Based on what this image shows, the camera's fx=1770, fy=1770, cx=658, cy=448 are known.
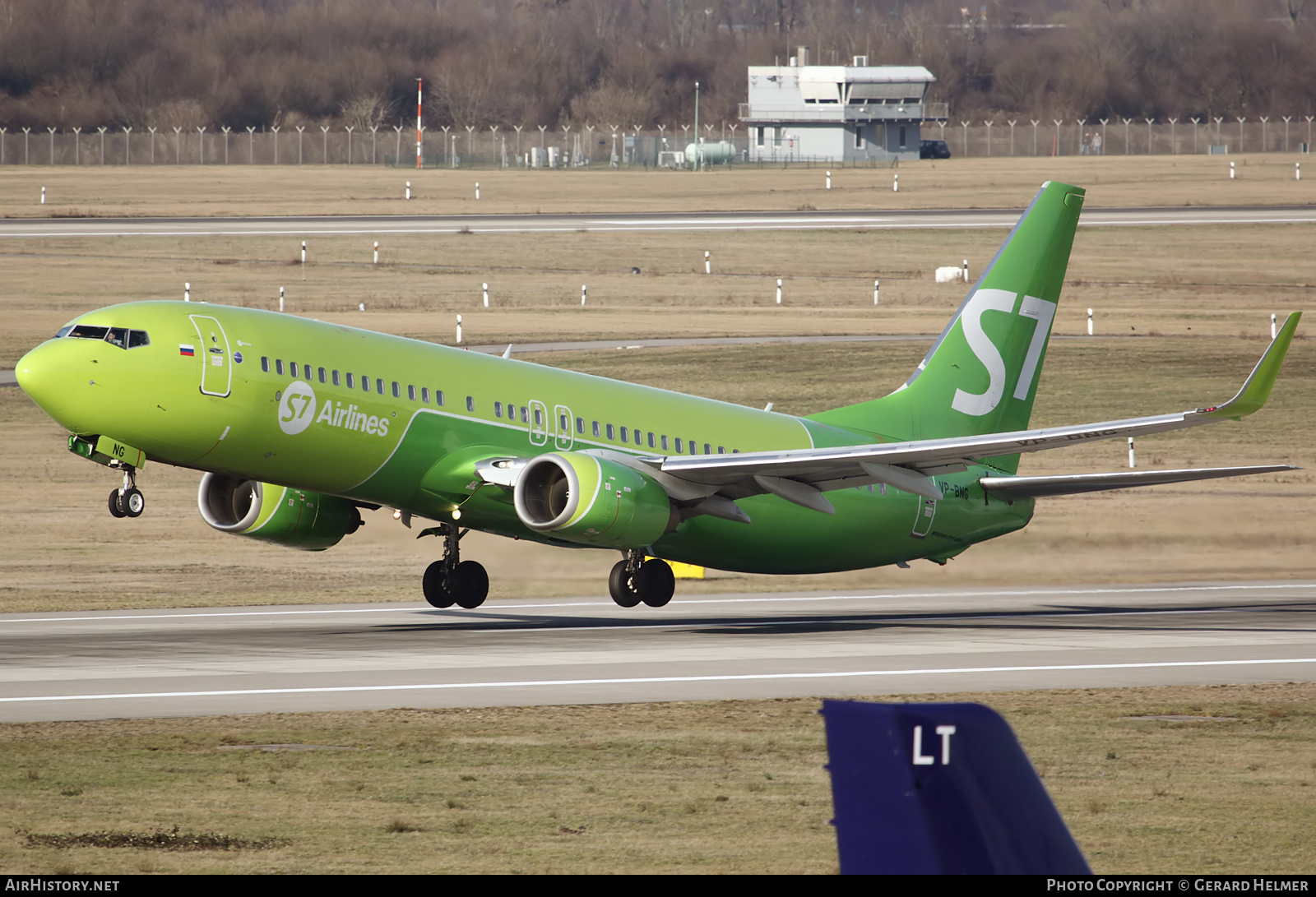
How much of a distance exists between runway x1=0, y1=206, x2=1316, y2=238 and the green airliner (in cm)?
6735

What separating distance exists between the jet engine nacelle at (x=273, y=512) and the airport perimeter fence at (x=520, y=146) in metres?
118

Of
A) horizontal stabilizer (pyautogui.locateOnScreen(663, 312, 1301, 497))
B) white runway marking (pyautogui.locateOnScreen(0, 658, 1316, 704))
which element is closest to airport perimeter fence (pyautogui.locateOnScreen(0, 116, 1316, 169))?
horizontal stabilizer (pyautogui.locateOnScreen(663, 312, 1301, 497))

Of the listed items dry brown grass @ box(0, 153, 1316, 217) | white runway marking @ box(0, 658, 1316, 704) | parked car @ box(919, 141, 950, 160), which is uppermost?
parked car @ box(919, 141, 950, 160)

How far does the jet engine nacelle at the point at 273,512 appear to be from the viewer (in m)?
33.9

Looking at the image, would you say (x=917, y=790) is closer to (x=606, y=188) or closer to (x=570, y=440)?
(x=570, y=440)

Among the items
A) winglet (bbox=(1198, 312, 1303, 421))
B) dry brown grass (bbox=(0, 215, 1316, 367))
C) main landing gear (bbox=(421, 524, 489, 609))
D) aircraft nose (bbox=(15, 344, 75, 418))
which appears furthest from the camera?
dry brown grass (bbox=(0, 215, 1316, 367))

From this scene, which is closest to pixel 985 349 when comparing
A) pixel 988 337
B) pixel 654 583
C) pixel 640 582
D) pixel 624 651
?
pixel 988 337

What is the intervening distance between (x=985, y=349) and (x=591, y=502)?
1246 cm

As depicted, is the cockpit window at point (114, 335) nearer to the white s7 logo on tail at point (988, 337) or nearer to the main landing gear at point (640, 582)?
the main landing gear at point (640, 582)

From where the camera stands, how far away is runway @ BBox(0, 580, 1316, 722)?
80.0ft

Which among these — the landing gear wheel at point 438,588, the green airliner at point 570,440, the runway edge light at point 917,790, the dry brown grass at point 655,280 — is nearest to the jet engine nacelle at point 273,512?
the green airliner at point 570,440

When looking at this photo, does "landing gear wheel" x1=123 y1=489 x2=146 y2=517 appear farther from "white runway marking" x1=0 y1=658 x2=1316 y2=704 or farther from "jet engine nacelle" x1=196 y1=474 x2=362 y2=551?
"white runway marking" x1=0 y1=658 x2=1316 y2=704

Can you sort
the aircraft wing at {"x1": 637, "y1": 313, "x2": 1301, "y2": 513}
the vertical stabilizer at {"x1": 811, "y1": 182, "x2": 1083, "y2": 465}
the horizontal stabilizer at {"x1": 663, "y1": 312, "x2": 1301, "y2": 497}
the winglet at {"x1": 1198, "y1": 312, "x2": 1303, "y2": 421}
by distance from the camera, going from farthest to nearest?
the vertical stabilizer at {"x1": 811, "y1": 182, "x2": 1083, "y2": 465} < the horizontal stabilizer at {"x1": 663, "y1": 312, "x2": 1301, "y2": 497} < the aircraft wing at {"x1": 637, "y1": 313, "x2": 1301, "y2": 513} < the winglet at {"x1": 1198, "y1": 312, "x2": 1303, "y2": 421}
